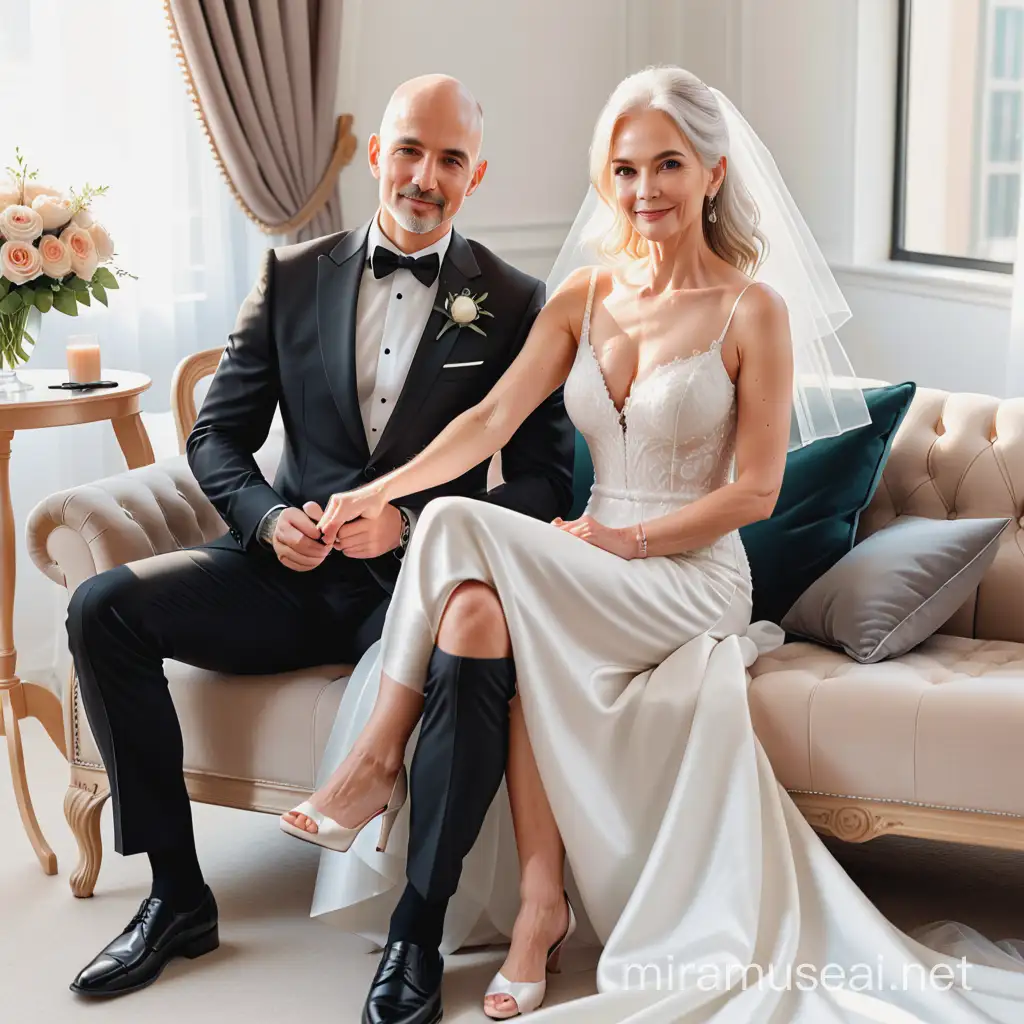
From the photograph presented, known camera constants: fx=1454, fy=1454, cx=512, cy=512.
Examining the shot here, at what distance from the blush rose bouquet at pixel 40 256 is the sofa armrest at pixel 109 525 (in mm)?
450

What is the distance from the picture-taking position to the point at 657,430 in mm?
2715

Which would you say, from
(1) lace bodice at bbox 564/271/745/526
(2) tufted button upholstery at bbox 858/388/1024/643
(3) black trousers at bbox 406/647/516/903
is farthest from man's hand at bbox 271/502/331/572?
(2) tufted button upholstery at bbox 858/388/1024/643

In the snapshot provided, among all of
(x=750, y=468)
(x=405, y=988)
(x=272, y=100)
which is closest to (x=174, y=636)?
(x=405, y=988)

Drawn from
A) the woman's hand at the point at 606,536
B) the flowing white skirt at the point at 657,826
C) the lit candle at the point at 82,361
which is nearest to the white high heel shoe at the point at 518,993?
the flowing white skirt at the point at 657,826

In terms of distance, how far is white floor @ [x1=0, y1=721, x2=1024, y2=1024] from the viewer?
2480 millimetres

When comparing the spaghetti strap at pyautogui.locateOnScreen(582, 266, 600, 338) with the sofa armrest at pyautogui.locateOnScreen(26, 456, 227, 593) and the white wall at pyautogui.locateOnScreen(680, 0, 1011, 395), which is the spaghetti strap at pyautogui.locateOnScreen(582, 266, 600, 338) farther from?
the white wall at pyautogui.locateOnScreen(680, 0, 1011, 395)

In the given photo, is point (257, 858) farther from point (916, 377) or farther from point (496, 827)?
point (916, 377)

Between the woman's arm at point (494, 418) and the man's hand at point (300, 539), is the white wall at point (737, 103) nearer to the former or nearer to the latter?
the woman's arm at point (494, 418)

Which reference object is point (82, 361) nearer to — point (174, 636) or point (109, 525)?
point (109, 525)

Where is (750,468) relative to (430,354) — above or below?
below

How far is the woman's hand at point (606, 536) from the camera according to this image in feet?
8.57

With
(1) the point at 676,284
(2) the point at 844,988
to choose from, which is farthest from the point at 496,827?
(1) the point at 676,284

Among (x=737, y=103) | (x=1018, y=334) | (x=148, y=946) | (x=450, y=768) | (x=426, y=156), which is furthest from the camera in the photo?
(x=737, y=103)

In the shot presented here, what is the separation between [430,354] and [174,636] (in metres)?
0.73
